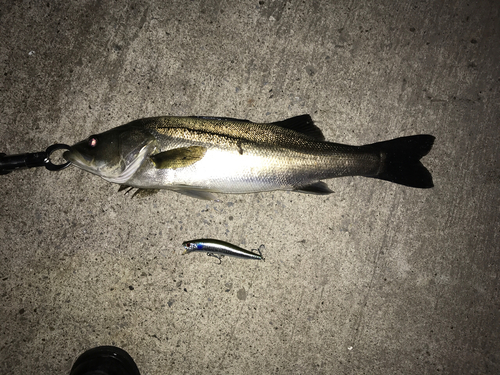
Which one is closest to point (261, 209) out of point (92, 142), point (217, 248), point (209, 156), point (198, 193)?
point (217, 248)

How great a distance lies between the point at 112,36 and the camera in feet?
8.82

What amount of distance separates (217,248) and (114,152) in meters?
1.18

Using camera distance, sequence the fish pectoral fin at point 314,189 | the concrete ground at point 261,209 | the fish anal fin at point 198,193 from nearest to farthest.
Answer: the fish anal fin at point 198,193 → the fish pectoral fin at point 314,189 → the concrete ground at point 261,209

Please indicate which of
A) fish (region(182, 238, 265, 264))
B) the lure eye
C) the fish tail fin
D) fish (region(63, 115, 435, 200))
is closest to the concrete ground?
fish (region(182, 238, 265, 264))

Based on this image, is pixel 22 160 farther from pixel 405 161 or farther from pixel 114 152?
pixel 405 161

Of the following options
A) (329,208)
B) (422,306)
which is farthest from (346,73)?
(422,306)

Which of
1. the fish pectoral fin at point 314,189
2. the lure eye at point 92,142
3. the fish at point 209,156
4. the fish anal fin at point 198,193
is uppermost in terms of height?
the lure eye at point 92,142

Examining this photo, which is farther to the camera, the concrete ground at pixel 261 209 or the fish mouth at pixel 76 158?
the concrete ground at pixel 261 209

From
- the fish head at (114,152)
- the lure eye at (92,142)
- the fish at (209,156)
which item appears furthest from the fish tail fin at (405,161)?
the lure eye at (92,142)

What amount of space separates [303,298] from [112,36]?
3.23 meters

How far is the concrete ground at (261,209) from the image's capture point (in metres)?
2.59

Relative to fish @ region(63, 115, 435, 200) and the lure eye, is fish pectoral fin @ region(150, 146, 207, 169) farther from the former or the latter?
the lure eye

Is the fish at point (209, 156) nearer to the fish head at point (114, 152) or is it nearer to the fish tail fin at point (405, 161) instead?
the fish head at point (114, 152)

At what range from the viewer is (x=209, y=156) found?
2158mm
